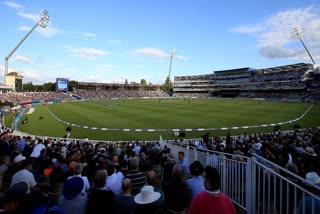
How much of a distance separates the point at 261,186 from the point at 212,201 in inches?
131

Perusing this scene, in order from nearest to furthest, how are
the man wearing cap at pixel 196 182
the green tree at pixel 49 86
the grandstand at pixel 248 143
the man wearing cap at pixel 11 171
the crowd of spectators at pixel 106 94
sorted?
the grandstand at pixel 248 143 < the man wearing cap at pixel 196 182 < the man wearing cap at pixel 11 171 < the crowd of spectators at pixel 106 94 < the green tree at pixel 49 86

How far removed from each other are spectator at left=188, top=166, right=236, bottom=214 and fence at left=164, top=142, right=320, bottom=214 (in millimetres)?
1195

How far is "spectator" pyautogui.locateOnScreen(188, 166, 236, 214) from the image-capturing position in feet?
10.9

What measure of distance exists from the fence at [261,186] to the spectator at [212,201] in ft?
3.92

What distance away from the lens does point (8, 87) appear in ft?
335

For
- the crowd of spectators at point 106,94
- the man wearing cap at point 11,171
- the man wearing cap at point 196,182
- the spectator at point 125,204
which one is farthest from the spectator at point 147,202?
the crowd of spectators at point 106,94

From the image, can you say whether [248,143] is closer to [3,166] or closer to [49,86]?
[3,166]

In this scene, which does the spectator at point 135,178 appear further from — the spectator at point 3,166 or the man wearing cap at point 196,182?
the spectator at point 3,166

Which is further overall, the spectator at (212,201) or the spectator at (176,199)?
the spectator at (176,199)

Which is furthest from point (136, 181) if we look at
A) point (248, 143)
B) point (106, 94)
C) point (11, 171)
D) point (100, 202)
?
point (106, 94)

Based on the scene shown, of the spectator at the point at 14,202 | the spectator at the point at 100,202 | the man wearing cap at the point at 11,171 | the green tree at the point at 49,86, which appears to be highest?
the green tree at the point at 49,86

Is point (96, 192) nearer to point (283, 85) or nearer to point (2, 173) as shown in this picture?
point (2, 173)

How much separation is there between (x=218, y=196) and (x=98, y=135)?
23.8 meters

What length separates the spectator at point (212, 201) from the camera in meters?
3.31
